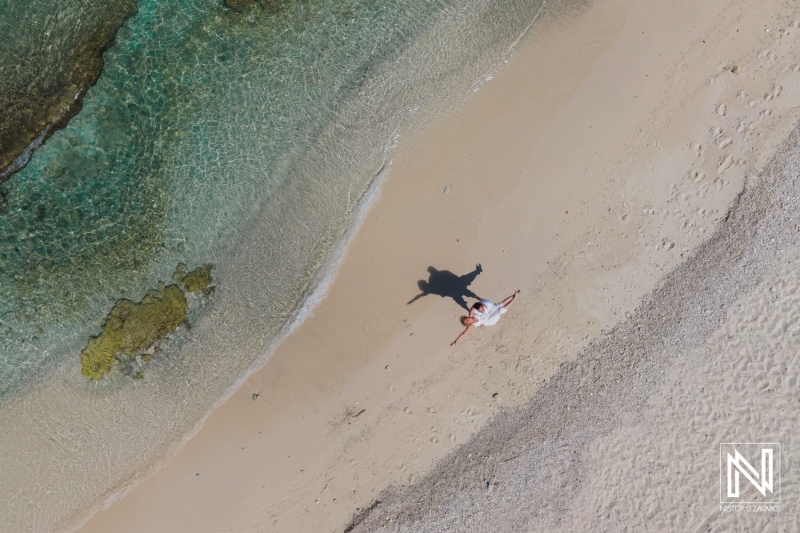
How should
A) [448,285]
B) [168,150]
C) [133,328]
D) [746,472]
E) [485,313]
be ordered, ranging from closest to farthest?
1. [485,313]
2. [746,472]
3. [448,285]
4. [133,328]
5. [168,150]

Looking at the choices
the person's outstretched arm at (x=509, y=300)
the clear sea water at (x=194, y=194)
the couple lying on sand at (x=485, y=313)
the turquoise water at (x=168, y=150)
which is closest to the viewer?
the couple lying on sand at (x=485, y=313)

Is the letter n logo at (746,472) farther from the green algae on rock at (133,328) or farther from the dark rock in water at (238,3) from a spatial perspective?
the dark rock in water at (238,3)

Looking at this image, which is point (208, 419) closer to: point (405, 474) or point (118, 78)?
point (405, 474)

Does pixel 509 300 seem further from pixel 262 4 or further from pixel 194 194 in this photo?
pixel 262 4

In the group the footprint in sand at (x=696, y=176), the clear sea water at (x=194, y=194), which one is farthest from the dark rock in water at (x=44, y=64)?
the footprint in sand at (x=696, y=176)

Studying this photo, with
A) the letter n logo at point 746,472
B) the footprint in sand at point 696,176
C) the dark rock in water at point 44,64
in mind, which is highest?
the dark rock in water at point 44,64

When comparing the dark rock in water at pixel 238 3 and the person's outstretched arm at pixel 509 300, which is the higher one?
the dark rock in water at pixel 238 3

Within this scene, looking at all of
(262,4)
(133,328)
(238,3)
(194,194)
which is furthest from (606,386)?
(238,3)
